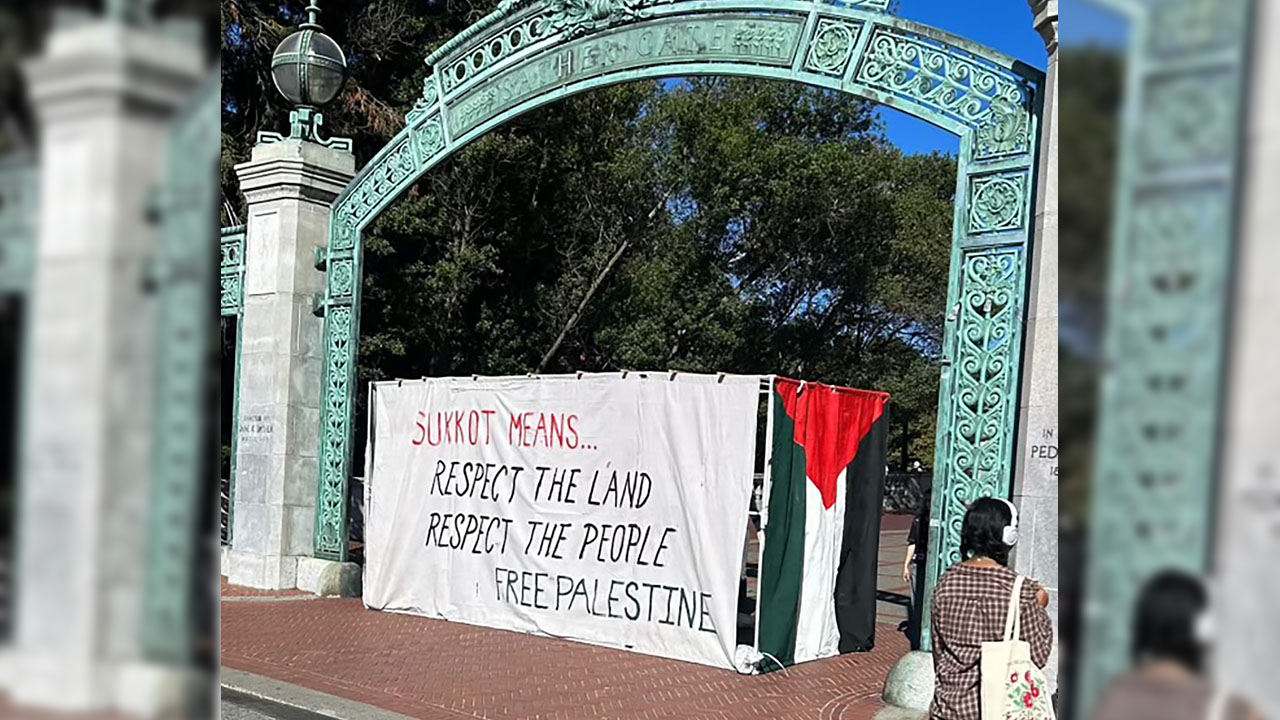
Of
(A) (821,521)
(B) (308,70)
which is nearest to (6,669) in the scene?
(A) (821,521)

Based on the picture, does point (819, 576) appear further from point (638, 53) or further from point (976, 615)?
point (976, 615)

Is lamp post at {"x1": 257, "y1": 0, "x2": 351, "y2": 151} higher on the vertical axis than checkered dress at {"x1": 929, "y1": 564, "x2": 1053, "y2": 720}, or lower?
higher

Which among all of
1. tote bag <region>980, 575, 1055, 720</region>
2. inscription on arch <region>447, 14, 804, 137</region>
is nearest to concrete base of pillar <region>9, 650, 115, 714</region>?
tote bag <region>980, 575, 1055, 720</region>

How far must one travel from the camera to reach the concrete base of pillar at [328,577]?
473 inches

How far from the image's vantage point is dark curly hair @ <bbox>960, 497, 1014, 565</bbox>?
368 cm

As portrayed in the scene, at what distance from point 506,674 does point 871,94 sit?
4929 mm

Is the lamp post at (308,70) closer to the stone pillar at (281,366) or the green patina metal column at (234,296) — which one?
the stone pillar at (281,366)

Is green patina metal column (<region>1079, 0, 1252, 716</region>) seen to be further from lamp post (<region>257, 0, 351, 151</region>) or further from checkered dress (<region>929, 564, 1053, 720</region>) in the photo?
lamp post (<region>257, 0, 351, 151</region>)

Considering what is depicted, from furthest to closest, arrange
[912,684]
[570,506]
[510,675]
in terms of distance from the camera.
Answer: [570,506], [510,675], [912,684]

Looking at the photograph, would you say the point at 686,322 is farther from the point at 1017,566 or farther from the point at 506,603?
the point at 1017,566

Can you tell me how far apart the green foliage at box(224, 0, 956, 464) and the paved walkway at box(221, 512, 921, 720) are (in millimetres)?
8395

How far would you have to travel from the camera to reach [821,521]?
9.59 meters

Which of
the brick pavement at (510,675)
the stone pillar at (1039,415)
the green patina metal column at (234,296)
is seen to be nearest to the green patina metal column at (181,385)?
the stone pillar at (1039,415)

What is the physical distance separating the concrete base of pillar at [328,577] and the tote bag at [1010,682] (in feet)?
31.7
